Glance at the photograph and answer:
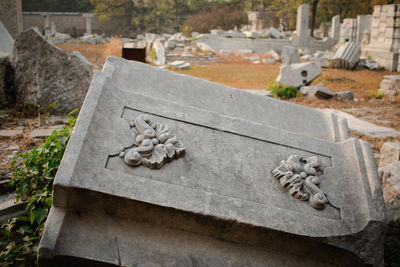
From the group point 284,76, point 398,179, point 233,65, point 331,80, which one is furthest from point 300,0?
point 398,179

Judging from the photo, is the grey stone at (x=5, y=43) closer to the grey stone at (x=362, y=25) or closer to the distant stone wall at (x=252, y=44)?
the distant stone wall at (x=252, y=44)

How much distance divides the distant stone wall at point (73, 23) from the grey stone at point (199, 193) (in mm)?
30773

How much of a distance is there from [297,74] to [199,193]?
25.0 feet

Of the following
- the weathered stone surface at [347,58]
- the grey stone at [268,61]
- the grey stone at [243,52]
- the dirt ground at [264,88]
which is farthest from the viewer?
the grey stone at [243,52]

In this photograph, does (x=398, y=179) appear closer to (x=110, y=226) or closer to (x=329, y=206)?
(x=329, y=206)

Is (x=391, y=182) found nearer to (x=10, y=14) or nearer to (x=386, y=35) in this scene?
(x=10, y=14)

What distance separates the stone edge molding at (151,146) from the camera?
1925mm

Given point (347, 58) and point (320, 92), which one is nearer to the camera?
point (320, 92)

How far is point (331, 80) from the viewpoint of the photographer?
10578 mm

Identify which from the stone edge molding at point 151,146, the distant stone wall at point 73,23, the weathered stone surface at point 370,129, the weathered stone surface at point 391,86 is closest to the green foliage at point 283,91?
the weathered stone surface at point 391,86

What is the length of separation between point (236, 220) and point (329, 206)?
2.01 ft

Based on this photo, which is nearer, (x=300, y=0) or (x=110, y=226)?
(x=110, y=226)

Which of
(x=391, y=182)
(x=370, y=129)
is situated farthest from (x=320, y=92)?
(x=391, y=182)

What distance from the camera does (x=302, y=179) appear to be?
2121 mm
